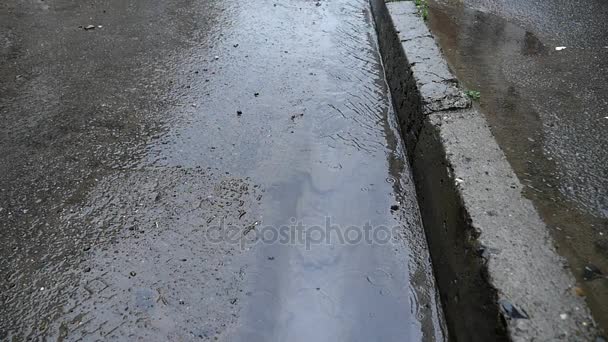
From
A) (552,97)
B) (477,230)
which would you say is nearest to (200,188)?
(477,230)

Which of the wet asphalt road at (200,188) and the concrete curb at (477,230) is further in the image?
the wet asphalt road at (200,188)

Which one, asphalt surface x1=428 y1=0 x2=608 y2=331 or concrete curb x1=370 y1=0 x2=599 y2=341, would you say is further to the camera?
asphalt surface x1=428 y1=0 x2=608 y2=331

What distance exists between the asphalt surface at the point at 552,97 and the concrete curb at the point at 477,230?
17 centimetres

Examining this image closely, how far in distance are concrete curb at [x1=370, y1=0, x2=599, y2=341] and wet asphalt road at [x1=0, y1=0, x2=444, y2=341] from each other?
22 cm

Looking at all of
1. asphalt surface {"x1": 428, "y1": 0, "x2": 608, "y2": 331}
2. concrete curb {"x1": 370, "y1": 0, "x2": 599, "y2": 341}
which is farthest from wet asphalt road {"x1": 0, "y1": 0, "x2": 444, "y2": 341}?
asphalt surface {"x1": 428, "y1": 0, "x2": 608, "y2": 331}

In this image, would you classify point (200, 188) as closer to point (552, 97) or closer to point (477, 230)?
point (477, 230)

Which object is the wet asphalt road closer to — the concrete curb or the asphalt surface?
the concrete curb

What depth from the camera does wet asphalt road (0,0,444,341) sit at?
227cm

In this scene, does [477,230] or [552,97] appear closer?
[477,230]

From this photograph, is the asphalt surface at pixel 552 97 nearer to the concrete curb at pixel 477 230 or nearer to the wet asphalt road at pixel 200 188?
the concrete curb at pixel 477 230

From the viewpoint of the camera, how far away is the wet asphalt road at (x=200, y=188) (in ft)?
7.45

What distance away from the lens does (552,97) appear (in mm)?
3203

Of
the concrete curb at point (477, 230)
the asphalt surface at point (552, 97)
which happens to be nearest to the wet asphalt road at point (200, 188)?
the concrete curb at point (477, 230)

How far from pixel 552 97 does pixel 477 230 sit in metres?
1.58
